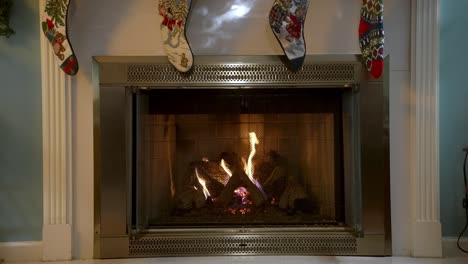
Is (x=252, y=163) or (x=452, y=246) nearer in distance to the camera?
(x=452, y=246)

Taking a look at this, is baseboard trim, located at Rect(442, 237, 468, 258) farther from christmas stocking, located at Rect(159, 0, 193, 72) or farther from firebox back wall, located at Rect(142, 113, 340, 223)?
christmas stocking, located at Rect(159, 0, 193, 72)

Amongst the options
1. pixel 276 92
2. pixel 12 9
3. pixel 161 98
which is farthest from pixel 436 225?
pixel 12 9

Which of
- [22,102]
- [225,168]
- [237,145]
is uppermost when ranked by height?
[22,102]

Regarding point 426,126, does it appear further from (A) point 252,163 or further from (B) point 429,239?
(A) point 252,163

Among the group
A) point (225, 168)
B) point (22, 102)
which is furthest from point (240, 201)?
point (22, 102)

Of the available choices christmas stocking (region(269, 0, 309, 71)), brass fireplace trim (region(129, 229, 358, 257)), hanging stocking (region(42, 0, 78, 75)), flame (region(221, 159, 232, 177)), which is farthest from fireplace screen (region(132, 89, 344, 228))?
hanging stocking (region(42, 0, 78, 75))

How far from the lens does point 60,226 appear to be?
177cm

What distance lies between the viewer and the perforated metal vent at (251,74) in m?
1.77

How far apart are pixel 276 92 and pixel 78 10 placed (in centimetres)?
88

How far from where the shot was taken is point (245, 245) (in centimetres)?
181

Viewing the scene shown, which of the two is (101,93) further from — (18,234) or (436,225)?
Answer: (436,225)

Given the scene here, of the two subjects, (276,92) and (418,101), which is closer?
(418,101)

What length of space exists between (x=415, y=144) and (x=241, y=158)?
2.41 ft

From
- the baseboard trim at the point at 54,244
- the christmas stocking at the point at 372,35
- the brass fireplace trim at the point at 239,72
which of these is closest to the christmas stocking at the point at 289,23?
the brass fireplace trim at the point at 239,72
